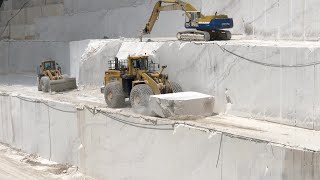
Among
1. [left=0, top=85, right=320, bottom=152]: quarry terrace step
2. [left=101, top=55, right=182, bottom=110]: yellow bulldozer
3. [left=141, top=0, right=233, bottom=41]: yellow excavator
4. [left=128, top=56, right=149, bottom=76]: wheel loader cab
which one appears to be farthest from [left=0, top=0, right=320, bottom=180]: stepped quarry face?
[left=128, top=56, right=149, bottom=76]: wheel loader cab

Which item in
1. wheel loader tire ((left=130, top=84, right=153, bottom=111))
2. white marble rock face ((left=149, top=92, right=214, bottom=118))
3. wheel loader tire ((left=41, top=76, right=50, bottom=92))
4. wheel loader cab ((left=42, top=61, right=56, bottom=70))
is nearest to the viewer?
white marble rock face ((left=149, top=92, right=214, bottom=118))

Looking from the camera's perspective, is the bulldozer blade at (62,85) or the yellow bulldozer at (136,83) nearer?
the yellow bulldozer at (136,83)

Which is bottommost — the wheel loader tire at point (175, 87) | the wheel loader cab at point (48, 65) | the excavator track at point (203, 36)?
the wheel loader tire at point (175, 87)

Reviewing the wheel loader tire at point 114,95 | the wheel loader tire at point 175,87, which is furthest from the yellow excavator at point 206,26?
the wheel loader tire at point 114,95

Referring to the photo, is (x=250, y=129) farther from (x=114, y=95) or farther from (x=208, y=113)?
(x=114, y=95)

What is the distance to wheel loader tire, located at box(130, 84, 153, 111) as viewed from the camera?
1741 centimetres

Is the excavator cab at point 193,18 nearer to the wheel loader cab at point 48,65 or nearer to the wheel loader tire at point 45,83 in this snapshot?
the wheel loader tire at point 45,83

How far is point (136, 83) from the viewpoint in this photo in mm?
Answer: 18297

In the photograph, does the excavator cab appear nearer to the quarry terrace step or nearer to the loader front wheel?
the loader front wheel

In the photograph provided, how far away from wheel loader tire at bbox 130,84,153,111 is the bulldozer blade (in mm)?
7429

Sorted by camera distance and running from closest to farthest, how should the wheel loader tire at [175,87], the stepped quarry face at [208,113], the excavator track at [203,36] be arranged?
the stepped quarry face at [208,113], the wheel loader tire at [175,87], the excavator track at [203,36]

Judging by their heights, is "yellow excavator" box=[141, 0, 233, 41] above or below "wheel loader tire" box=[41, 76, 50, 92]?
above

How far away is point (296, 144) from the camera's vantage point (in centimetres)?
1196

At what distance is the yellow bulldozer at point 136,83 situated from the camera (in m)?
17.6
